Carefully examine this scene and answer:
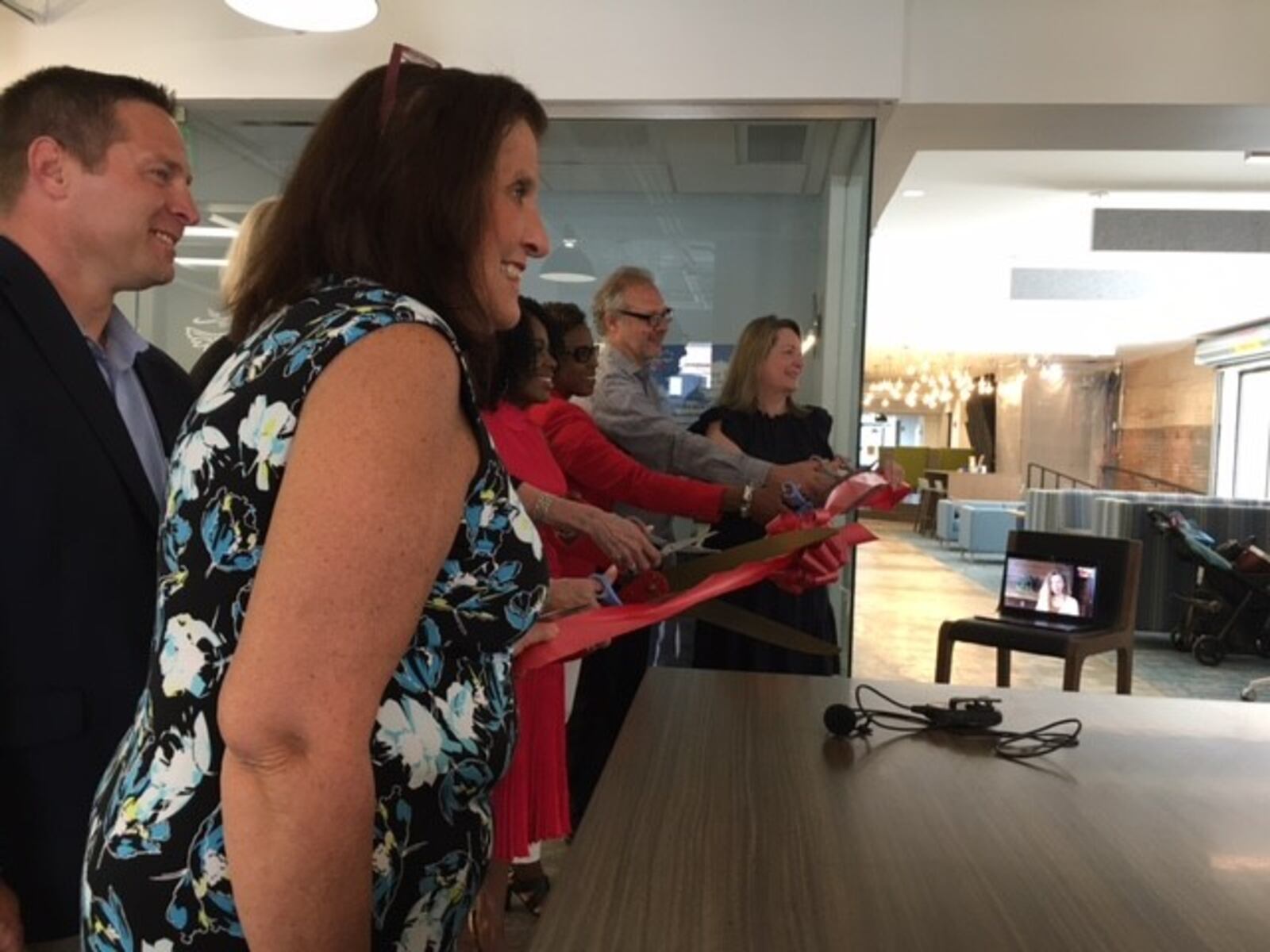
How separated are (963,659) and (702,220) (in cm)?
413

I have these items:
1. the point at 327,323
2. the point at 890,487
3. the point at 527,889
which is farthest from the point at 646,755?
the point at 527,889

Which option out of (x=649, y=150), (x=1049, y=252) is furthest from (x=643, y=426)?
(x=1049, y=252)

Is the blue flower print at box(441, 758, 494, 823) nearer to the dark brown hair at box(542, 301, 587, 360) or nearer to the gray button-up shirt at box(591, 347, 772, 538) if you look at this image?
the dark brown hair at box(542, 301, 587, 360)

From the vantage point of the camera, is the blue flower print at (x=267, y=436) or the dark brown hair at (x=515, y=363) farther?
the dark brown hair at (x=515, y=363)

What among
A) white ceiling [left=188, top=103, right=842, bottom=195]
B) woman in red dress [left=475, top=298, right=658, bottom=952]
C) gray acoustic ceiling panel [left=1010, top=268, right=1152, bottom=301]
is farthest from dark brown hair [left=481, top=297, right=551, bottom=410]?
gray acoustic ceiling panel [left=1010, top=268, right=1152, bottom=301]

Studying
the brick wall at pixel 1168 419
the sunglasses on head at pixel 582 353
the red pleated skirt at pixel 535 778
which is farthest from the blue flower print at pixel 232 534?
the brick wall at pixel 1168 419

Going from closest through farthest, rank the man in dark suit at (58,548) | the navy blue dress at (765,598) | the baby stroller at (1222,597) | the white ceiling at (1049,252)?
the man in dark suit at (58,548) < the navy blue dress at (765,598) < the white ceiling at (1049,252) < the baby stroller at (1222,597)

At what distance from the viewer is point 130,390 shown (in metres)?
1.51

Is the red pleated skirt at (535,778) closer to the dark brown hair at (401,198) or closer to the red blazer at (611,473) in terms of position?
the red blazer at (611,473)

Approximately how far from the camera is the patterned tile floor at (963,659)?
6129 mm

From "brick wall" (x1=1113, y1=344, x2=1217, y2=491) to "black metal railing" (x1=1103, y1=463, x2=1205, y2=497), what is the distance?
3.8 inches

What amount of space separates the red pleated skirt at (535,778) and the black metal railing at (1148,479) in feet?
50.9

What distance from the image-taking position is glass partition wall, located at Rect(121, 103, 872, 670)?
395 cm

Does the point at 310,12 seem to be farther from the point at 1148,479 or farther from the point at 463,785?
the point at 1148,479
